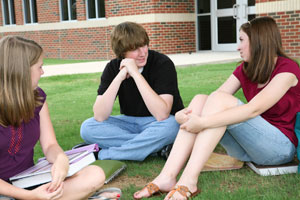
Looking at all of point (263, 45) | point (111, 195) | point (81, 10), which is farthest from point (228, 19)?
point (111, 195)

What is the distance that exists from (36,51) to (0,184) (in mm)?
699

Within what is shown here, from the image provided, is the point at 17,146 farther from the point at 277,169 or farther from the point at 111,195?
the point at 277,169

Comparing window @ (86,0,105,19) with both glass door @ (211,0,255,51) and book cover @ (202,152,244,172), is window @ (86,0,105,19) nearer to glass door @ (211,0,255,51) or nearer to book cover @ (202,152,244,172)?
glass door @ (211,0,255,51)

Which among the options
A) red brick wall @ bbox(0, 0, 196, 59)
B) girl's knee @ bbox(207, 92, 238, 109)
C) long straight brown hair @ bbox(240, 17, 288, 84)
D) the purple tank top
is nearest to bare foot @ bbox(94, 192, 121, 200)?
the purple tank top

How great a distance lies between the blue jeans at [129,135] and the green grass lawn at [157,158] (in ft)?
0.41

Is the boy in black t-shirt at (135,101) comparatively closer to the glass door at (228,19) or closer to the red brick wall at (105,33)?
the glass door at (228,19)

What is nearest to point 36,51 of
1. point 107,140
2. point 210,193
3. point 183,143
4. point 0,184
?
point 0,184

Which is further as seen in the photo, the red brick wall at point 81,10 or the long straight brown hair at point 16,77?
the red brick wall at point 81,10

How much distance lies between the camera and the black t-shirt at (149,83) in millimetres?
3619

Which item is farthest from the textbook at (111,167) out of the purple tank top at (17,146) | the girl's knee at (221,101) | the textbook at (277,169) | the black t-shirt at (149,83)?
the textbook at (277,169)

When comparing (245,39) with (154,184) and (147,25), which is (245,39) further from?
(147,25)

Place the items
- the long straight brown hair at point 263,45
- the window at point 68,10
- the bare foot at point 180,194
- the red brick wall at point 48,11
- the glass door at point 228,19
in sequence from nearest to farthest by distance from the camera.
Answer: the bare foot at point 180,194 → the long straight brown hair at point 263,45 → the glass door at point 228,19 → the window at point 68,10 → the red brick wall at point 48,11

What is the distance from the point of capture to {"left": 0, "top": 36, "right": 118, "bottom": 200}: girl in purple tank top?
2.19 m

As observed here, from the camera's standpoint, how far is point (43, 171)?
2252mm
